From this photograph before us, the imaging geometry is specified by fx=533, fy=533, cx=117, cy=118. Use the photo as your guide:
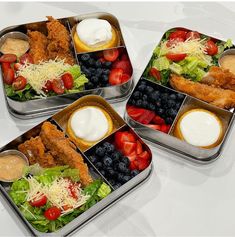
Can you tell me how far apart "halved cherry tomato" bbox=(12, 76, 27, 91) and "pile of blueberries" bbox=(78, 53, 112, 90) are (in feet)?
1.30

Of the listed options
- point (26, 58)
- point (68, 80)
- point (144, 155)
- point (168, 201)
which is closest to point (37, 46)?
point (26, 58)

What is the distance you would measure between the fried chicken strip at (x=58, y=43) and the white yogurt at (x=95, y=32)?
0.38 feet

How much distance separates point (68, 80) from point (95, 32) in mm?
446

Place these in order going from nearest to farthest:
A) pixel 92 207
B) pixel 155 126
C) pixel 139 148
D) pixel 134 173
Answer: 1. pixel 92 207
2. pixel 134 173
3. pixel 139 148
4. pixel 155 126

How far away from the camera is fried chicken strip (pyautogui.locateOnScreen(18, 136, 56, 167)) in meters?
3.13

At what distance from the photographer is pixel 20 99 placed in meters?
3.39

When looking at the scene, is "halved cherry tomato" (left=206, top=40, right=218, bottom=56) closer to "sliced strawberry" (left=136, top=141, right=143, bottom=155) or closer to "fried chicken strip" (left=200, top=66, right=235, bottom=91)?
"fried chicken strip" (left=200, top=66, right=235, bottom=91)

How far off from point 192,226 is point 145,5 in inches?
72.9

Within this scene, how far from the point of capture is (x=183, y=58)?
3.56m

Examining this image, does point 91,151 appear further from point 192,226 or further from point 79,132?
point 192,226

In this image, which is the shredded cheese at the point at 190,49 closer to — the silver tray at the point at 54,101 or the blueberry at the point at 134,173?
the silver tray at the point at 54,101

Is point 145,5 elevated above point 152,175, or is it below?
above

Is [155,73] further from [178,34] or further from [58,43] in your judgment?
[58,43]

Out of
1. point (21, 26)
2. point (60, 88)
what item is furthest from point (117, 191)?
point (21, 26)
